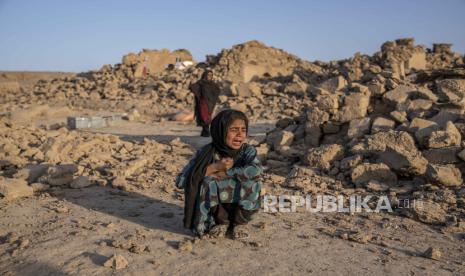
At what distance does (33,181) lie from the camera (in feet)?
15.6

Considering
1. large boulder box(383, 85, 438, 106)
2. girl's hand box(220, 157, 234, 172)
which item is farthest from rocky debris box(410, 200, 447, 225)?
large boulder box(383, 85, 438, 106)

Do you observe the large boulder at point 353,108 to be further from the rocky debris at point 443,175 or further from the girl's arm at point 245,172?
the girl's arm at point 245,172

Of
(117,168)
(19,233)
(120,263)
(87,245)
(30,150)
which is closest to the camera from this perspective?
(120,263)

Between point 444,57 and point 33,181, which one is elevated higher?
point 444,57

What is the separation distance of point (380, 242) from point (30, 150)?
5.09 meters

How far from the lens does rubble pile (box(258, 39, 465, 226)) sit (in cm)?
438

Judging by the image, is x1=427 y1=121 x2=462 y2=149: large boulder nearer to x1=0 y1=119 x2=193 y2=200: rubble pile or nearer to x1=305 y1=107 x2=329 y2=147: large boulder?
x1=305 y1=107 x2=329 y2=147: large boulder

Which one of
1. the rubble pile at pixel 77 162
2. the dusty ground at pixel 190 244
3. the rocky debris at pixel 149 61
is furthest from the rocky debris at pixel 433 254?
the rocky debris at pixel 149 61

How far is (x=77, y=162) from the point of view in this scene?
580 centimetres

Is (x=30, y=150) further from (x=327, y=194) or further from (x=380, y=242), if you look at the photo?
(x=380, y=242)

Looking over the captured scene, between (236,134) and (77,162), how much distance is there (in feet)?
11.6

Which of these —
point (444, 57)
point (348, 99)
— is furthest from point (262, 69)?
point (348, 99)

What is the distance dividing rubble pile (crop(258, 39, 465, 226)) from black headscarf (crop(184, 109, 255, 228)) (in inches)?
68.7

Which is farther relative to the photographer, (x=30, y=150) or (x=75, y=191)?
(x=30, y=150)
